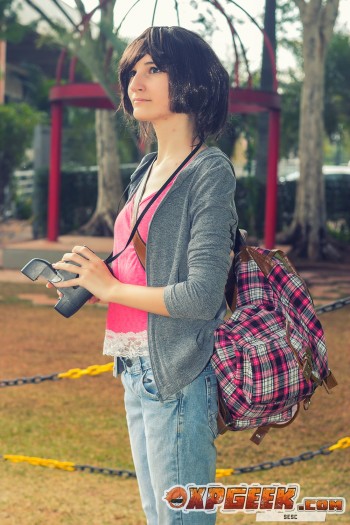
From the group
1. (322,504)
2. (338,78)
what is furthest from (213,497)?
(338,78)

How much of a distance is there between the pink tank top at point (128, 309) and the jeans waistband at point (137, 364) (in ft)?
0.05

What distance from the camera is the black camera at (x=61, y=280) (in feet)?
7.22

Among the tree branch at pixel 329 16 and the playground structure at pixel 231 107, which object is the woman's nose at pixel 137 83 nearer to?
the playground structure at pixel 231 107

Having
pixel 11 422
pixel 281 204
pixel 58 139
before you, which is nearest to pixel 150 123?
pixel 11 422

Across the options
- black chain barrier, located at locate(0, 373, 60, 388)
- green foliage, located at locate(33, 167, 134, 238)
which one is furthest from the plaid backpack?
green foliage, located at locate(33, 167, 134, 238)

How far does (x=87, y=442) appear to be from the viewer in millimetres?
5812

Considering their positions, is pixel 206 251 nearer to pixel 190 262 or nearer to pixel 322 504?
pixel 190 262

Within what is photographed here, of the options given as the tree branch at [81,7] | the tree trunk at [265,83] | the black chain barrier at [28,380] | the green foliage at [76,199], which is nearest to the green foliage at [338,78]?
the tree trunk at [265,83]

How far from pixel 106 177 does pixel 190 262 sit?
15.6 metres

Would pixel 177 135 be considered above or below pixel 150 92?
below

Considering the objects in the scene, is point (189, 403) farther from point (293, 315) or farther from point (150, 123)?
point (150, 123)

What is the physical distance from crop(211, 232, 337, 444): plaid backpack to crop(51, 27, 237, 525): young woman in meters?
0.05

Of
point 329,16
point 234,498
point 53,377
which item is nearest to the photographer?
point 234,498

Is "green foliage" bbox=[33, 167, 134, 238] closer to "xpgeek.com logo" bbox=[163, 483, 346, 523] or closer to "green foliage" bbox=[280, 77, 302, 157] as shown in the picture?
"green foliage" bbox=[280, 77, 302, 157]
